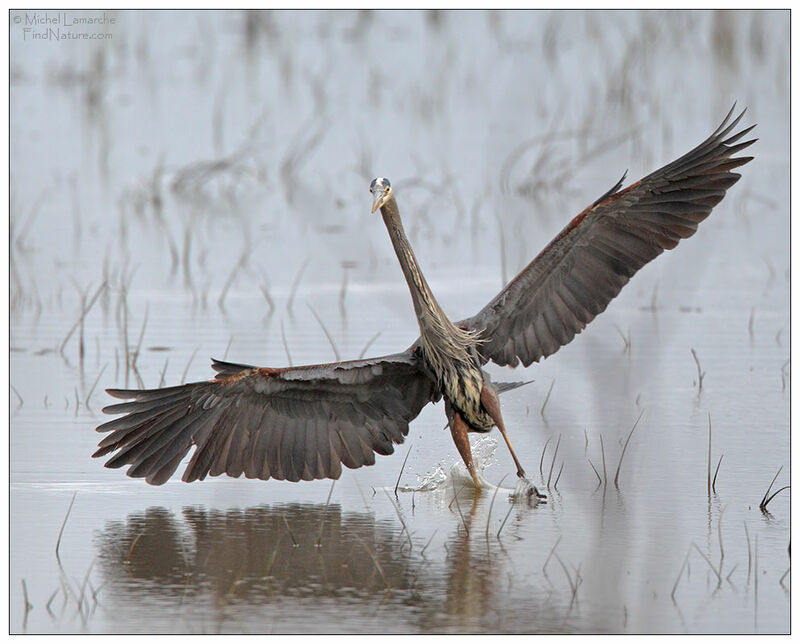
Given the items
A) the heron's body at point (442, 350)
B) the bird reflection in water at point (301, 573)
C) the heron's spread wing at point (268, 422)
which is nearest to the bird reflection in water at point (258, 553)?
the bird reflection in water at point (301, 573)

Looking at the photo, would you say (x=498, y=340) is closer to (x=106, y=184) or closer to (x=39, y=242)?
(x=39, y=242)

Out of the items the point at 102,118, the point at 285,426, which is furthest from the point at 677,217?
the point at 102,118

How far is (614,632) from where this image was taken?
5.33 m

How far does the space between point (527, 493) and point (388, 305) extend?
164 inches

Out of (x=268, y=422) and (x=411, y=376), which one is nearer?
(x=268, y=422)

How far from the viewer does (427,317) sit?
24.3 ft

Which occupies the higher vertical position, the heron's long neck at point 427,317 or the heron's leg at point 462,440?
the heron's long neck at point 427,317

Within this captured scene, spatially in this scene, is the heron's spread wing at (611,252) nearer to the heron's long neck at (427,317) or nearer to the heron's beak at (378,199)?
the heron's long neck at (427,317)

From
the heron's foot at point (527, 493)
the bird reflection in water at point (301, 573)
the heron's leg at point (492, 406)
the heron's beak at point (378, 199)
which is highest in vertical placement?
the heron's beak at point (378, 199)

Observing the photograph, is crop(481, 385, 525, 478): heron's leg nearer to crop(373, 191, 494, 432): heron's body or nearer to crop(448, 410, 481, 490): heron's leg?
crop(373, 191, 494, 432): heron's body

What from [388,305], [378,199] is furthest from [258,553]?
[388,305]

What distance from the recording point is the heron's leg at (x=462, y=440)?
24.1ft

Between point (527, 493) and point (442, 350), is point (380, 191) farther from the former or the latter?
point (527, 493)

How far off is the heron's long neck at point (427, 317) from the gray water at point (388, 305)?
636 mm
